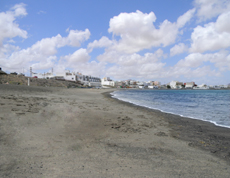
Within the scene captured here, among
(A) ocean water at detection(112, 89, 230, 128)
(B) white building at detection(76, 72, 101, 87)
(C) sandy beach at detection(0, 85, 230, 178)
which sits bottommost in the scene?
(A) ocean water at detection(112, 89, 230, 128)

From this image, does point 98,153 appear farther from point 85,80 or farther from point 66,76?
point 85,80

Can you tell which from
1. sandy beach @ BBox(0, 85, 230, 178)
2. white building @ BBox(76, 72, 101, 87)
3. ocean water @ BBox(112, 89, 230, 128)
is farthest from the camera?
white building @ BBox(76, 72, 101, 87)

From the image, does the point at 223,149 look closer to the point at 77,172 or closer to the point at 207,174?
the point at 207,174

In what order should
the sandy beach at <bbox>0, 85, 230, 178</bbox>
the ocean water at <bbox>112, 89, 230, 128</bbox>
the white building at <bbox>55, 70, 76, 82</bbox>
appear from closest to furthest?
the sandy beach at <bbox>0, 85, 230, 178</bbox> < the ocean water at <bbox>112, 89, 230, 128</bbox> < the white building at <bbox>55, 70, 76, 82</bbox>

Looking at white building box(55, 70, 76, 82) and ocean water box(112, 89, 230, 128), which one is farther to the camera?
white building box(55, 70, 76, 82)

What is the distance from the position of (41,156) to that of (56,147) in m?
0.58

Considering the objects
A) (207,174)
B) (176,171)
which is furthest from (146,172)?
(207,174)

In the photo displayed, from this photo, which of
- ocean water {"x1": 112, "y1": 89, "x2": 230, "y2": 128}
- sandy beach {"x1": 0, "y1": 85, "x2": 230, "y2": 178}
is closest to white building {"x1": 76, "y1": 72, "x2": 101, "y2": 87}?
→ ocean water {"x1": 112, "y1": 89, "x2": 230, "y2": 128}

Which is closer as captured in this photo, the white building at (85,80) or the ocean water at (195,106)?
the ocean water at (195,106)

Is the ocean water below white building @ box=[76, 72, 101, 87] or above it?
below

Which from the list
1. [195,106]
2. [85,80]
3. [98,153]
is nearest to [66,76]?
[85,80]

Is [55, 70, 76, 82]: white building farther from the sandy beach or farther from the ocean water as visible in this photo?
the sandy beach

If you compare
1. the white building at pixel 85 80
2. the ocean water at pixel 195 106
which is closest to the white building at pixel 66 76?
the white building at pixel 85 80

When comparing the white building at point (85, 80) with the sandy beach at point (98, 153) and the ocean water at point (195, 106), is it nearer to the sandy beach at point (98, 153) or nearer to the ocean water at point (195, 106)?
the ocean water at point (195, 106)
